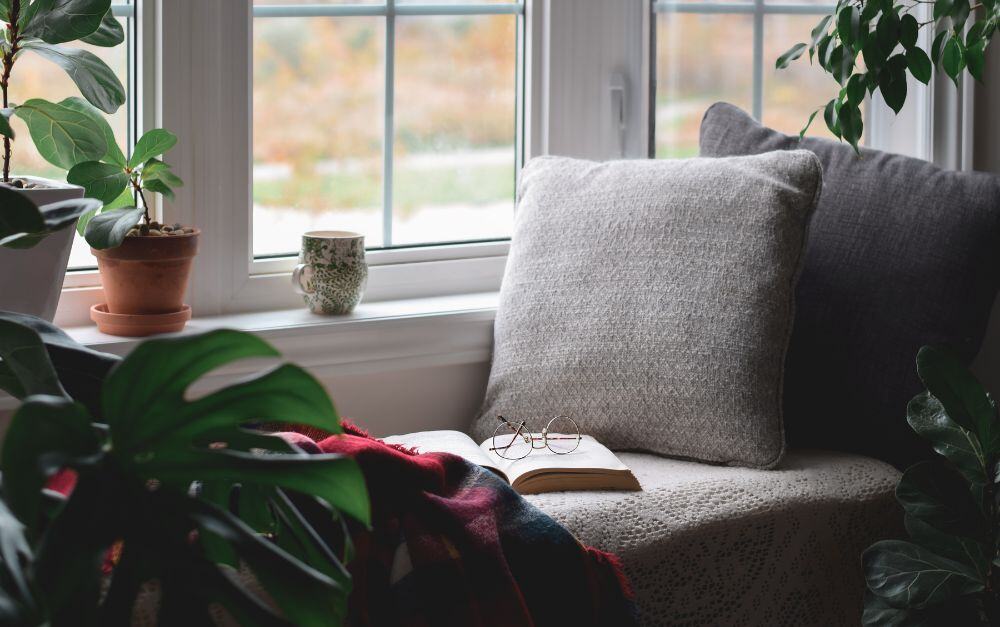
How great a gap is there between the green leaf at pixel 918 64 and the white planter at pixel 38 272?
1.29 metres

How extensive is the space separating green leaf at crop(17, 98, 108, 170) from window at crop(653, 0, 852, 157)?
1167 mm

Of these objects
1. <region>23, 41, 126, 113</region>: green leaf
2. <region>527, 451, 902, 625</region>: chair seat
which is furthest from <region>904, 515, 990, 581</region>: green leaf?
<region>23, 41, 126, 113</region>: green leaf

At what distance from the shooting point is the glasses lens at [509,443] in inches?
68.0

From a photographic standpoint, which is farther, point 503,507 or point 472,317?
Answer: point 472,317

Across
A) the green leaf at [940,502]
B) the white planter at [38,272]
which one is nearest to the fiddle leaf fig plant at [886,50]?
the green leaf at [940,502]

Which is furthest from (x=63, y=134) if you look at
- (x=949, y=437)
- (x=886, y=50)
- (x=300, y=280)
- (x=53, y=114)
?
(x=949, y=437)

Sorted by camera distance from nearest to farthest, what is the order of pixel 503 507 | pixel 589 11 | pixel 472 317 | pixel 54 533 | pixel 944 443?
pixel 54 533
pixel 503 507
pixel 944 443
pixel 472 317
pixel 589 11

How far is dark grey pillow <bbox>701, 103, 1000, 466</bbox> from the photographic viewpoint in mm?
1862

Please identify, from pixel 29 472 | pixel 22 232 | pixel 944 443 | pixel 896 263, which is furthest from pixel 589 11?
pixel 29 472

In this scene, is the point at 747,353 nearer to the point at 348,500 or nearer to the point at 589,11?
the point at 589,11

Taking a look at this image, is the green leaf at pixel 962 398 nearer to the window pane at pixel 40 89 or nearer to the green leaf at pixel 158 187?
the green leaf at pixel 158 187

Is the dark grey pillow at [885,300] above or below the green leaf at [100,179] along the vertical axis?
below

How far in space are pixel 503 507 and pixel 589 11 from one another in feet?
4.01

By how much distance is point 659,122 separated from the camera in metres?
2.33
